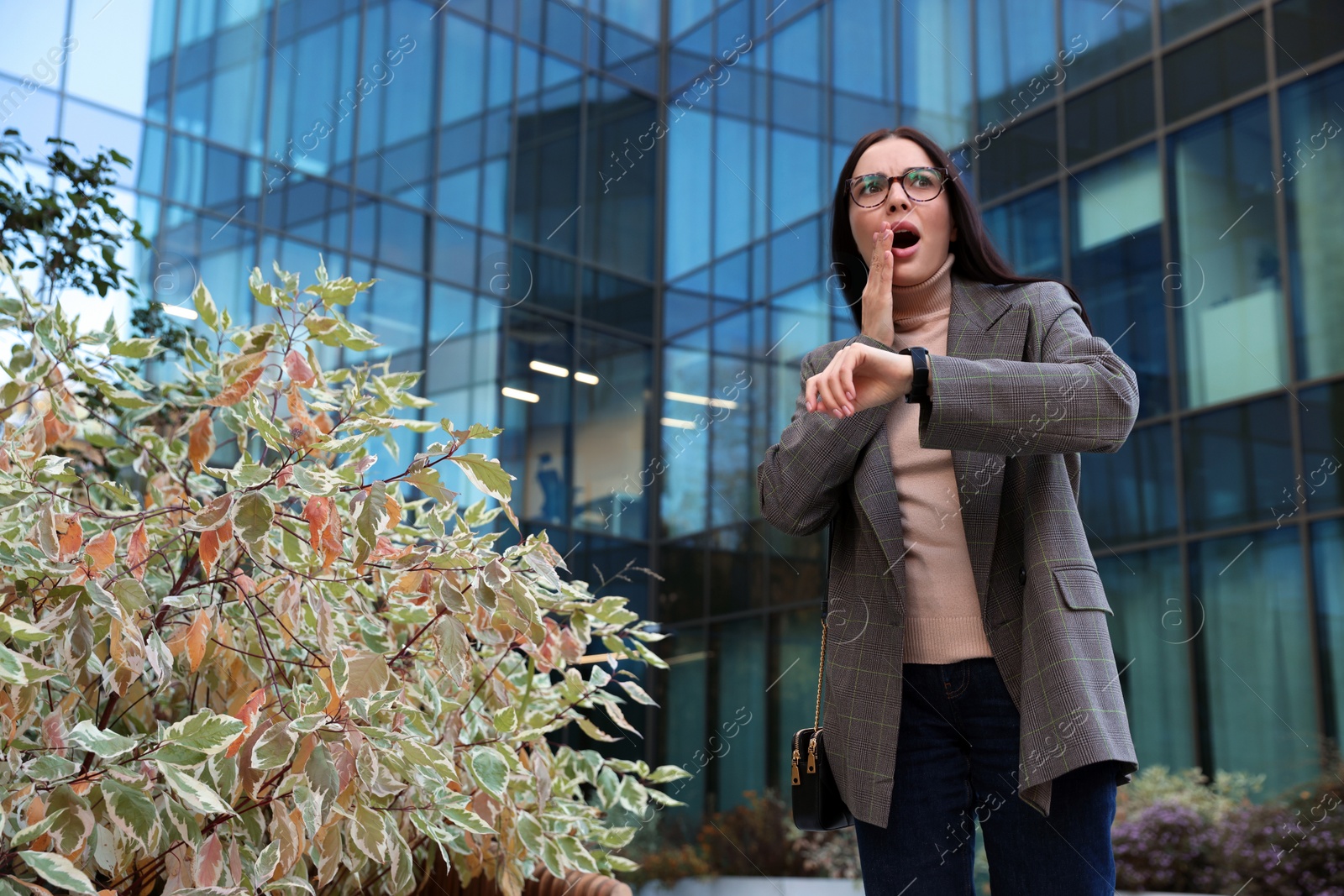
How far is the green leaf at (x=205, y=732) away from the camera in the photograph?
4.67 feet

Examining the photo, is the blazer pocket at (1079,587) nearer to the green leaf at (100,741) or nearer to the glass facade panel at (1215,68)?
the green leaf at (100,741)

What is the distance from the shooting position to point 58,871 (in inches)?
51.5

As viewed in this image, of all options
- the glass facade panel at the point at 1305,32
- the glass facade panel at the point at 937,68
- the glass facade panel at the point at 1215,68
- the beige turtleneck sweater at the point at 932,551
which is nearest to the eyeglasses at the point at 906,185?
the beige turtleneck sweater at the point at 932,551

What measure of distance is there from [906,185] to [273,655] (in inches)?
51.7

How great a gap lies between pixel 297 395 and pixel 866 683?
1282 millimetres

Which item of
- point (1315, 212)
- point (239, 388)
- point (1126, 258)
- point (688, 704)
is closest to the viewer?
point (239, 388)

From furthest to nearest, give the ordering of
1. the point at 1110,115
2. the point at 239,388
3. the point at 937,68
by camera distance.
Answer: the point at 937,68
the point at 1110,115
the point at 239,388

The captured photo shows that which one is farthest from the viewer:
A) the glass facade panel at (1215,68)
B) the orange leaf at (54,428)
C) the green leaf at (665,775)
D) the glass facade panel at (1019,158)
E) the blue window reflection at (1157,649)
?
the glass facade panel at (1019,158)

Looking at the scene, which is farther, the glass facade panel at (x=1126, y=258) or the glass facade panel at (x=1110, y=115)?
the glass facade panel at (x=1110, y=115)

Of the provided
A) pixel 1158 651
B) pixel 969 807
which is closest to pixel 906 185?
pixel 969 807

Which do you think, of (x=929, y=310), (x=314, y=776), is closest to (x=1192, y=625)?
(x=929, y=310)

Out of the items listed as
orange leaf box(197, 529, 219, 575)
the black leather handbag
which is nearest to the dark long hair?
the black leather handbag

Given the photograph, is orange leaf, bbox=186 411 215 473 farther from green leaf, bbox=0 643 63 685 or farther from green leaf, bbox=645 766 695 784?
green leaf, bbox=645 766 695 784

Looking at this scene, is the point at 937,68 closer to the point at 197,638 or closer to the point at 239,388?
the point at 239,388
